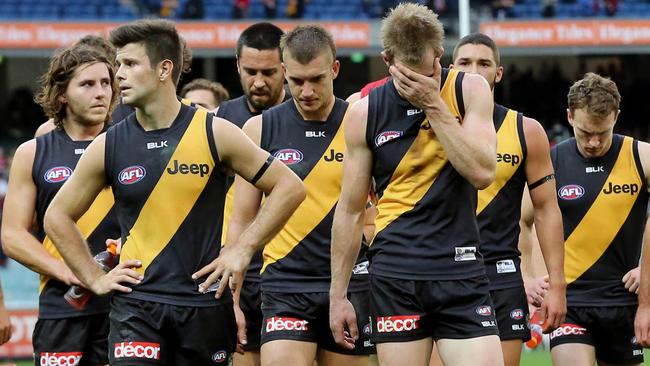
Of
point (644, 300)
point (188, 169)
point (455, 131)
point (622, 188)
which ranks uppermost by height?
point (455, 131)

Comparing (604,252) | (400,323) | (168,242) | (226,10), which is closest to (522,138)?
(604,252)

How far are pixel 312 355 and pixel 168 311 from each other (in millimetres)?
1422

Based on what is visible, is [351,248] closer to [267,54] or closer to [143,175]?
[143,175]

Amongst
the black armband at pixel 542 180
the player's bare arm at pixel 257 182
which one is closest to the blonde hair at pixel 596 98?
the black armband at pixel 542 180

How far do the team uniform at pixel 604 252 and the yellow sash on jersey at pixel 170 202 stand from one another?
3.29m

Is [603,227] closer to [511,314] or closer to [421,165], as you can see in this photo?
[511,314]

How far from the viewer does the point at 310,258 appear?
735 centimetres

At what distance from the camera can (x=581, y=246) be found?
27.8 feet

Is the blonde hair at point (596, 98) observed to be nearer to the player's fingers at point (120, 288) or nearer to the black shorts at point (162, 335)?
the black shorts at point (162, 335)

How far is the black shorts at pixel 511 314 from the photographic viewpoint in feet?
25.0

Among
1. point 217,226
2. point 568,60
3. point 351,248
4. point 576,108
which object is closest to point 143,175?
point 217,226

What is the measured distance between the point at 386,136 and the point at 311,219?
1213 millimetres

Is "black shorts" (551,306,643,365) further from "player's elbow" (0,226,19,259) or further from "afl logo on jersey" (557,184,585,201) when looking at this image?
"player's elbow" (0,226,19,259)

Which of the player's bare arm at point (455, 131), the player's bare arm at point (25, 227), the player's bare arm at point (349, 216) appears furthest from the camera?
the player's bare arm at point (25, 227)
